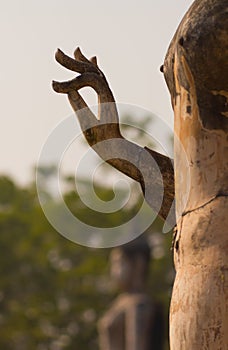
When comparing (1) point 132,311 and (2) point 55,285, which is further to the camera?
(2) point 55,285

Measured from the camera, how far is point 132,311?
44.1 feet

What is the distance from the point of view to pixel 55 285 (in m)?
21.2

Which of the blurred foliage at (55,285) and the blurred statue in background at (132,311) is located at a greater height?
the blurred foliage at (55,285)

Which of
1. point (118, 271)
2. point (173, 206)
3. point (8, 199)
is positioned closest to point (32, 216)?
point (8, 199)

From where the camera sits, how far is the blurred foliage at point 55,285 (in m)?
21.0

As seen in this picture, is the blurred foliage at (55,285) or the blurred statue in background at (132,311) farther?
the blurred foliage at (55,285)

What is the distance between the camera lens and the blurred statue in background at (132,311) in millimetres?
13367

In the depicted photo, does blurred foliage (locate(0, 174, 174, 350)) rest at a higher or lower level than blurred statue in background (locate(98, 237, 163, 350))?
higher

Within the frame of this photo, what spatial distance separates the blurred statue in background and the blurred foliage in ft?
22.8

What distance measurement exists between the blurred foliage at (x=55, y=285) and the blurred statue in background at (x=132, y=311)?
22.8ft

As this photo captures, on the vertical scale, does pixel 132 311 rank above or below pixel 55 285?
below

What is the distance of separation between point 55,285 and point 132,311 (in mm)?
7922

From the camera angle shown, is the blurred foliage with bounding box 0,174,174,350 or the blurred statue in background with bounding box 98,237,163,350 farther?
the blurred foliage with bounding box 0,174,174,350

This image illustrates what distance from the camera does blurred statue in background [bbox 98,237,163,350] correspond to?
43.9ft
